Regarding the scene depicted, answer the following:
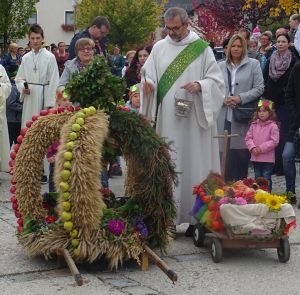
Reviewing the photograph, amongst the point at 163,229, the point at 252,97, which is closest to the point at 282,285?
the point at 163,229

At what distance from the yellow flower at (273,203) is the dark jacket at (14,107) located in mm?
5786

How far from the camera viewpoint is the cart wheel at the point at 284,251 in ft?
20.4

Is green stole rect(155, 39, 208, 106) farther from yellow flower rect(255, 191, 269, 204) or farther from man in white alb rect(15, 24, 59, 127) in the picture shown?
man in white alb rect(15, 24, 59, 127)

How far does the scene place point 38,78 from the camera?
10.5 metres

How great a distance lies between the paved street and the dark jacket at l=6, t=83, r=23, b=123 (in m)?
4.70

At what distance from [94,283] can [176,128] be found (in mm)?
2091

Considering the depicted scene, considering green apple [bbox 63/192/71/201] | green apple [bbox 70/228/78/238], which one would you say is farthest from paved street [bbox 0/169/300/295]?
green apple [bbox 63/192/71/201]

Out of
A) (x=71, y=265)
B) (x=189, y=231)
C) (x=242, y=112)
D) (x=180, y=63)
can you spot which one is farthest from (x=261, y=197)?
(x=242, y=112)

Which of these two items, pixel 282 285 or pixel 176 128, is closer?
pixel 282 285

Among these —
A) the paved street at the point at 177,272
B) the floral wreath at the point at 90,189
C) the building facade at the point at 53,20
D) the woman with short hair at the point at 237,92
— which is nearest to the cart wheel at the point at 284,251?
the paved street at the point at 177,272

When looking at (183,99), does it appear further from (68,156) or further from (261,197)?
(68,156)

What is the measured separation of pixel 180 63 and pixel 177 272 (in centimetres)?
216

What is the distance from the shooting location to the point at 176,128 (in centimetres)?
712

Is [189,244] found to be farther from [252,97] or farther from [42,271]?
[252,97]
